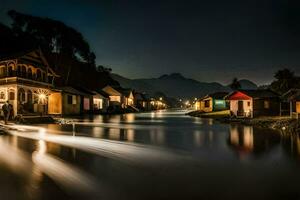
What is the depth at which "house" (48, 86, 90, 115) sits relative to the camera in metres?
42.1

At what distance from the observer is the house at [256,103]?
35.9m

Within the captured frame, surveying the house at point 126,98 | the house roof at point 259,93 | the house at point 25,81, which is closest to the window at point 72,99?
the house at point 25,81

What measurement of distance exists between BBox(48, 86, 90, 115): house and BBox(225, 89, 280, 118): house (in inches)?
1040

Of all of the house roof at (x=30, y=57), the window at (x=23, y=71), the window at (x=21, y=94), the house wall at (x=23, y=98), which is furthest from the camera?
the window at (x=23, y=71)

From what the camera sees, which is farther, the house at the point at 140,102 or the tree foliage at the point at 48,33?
the house at the point at 140,102

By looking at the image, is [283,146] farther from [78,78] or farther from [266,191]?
[78,78]

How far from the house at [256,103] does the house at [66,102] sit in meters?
26.4

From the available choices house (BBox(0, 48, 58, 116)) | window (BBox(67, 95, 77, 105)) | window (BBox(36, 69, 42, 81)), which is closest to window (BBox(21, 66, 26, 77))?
house (BBox(0, 48, 58, 116))

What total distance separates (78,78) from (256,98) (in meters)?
54.8

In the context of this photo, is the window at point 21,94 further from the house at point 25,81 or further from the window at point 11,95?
the window at point 11,95

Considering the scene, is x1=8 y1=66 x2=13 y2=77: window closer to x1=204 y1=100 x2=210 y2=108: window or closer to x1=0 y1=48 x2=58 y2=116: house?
x1=0 y1=48 x2=58 y2=116: house

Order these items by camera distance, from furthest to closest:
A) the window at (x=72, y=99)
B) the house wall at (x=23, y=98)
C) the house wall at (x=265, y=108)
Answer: the window at (x=72, y=99), the house wall at (x=265, y=108), the house wall at (x=23, y=98)

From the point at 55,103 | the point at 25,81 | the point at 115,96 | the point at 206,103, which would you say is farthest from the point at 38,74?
the point at 115,96

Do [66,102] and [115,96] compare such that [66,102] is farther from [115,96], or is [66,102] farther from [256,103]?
[115,96]
